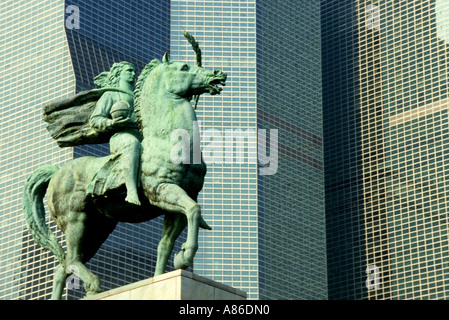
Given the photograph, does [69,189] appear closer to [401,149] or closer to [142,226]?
[142,226]

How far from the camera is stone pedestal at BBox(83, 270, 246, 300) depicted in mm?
26125

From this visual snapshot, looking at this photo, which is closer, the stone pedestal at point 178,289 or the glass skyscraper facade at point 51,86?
the stone pedestal at point 178,289

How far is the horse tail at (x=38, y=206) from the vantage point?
1215 inches

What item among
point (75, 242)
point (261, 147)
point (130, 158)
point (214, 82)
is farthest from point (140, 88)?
point (261, 147)

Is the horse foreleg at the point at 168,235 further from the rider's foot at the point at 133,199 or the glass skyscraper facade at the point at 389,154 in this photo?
the glass skyscraper facade at the point at 389,154

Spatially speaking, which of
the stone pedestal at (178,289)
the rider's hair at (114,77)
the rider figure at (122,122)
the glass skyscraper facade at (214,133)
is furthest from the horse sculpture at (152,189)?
the glass skyscraper facade at (214,133)

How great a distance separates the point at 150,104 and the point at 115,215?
122 inches

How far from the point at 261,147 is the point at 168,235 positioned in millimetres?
109336

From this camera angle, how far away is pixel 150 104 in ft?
95.2

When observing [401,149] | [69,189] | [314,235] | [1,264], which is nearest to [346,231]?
[314,235]

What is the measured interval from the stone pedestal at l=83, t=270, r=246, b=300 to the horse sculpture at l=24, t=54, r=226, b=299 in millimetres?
744

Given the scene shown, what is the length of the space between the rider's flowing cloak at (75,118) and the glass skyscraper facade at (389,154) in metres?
103

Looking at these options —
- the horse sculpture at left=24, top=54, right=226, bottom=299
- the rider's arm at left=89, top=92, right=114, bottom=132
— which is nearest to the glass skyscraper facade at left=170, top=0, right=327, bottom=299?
the horse sculpture at left=24, top=54, right=226, bottom=299
